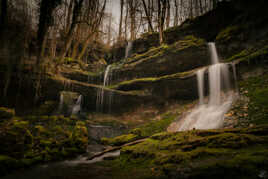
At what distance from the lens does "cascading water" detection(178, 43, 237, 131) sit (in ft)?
29.7

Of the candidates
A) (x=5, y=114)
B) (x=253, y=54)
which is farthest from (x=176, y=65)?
(x=5, y=114)

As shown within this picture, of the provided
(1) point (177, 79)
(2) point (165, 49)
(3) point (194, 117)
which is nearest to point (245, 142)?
(3) point (194, 117)

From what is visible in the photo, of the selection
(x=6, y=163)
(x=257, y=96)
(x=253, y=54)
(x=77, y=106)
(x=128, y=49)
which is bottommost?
(x=6, y=163)

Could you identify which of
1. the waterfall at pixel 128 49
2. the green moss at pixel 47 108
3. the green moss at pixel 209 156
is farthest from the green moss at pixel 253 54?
the green moss at pixel 47 108

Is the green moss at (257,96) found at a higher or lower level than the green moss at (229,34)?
lower

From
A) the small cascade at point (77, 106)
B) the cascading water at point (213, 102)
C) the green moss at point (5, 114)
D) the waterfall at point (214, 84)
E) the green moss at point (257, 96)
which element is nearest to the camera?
the green moss at point (257, 96)

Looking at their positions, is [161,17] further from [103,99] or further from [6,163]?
[6,163]

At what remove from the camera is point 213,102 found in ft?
37.8

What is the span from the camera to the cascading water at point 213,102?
29.7ft

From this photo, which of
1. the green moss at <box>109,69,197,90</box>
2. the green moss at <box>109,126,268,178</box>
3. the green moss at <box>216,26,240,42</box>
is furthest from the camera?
the green moss at <box>216,26,240,42</box>

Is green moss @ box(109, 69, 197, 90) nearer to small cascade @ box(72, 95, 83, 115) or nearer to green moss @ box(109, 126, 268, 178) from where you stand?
small cascade @ box(72, 95, 83, 115)

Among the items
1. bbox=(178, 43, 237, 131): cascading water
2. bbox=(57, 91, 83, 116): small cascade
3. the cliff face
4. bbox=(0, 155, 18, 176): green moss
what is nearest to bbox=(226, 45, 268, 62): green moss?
the cliff face

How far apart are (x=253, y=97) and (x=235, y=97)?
1526mm

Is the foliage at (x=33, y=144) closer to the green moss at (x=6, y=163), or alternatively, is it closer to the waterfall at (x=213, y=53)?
→ the green moss at (x=6, y=163)
